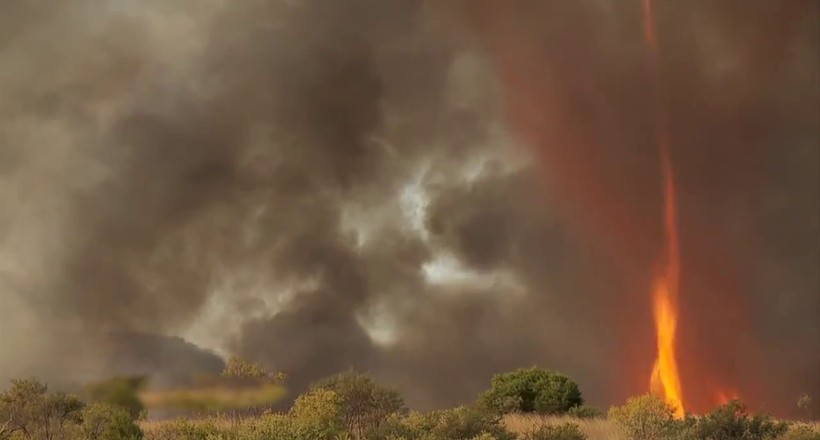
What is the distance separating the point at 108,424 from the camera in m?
20.4

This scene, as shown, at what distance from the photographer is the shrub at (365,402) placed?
23812mm

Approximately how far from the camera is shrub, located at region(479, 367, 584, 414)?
119ft

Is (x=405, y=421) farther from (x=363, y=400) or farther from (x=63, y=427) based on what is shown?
(x=63, y=427)

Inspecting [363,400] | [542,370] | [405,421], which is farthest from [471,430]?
[542,370]

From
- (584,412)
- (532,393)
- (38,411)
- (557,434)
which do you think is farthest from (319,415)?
(532,393)

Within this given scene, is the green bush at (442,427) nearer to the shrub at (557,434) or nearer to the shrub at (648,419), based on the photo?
the shrub at (557,434)

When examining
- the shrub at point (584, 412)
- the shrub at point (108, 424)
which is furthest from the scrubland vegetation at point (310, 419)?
the shrub at point (584, 412)

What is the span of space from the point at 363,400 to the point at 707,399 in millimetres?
25149

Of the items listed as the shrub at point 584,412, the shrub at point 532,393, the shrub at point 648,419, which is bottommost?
the shrub at point 648,419

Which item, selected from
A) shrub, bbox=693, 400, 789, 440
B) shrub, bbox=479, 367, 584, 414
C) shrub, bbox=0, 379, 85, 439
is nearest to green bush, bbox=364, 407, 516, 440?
shrub, bbox=693, 400, 789, 440

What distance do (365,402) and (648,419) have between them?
8648 millimetres

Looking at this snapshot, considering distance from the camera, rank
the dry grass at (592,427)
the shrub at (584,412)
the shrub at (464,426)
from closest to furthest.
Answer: the shrub at (464,426), the dry grass at (592,427), the shrub at (584,412)

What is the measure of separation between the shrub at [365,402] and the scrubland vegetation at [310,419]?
1.2 inches

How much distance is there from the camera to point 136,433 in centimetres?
2064
